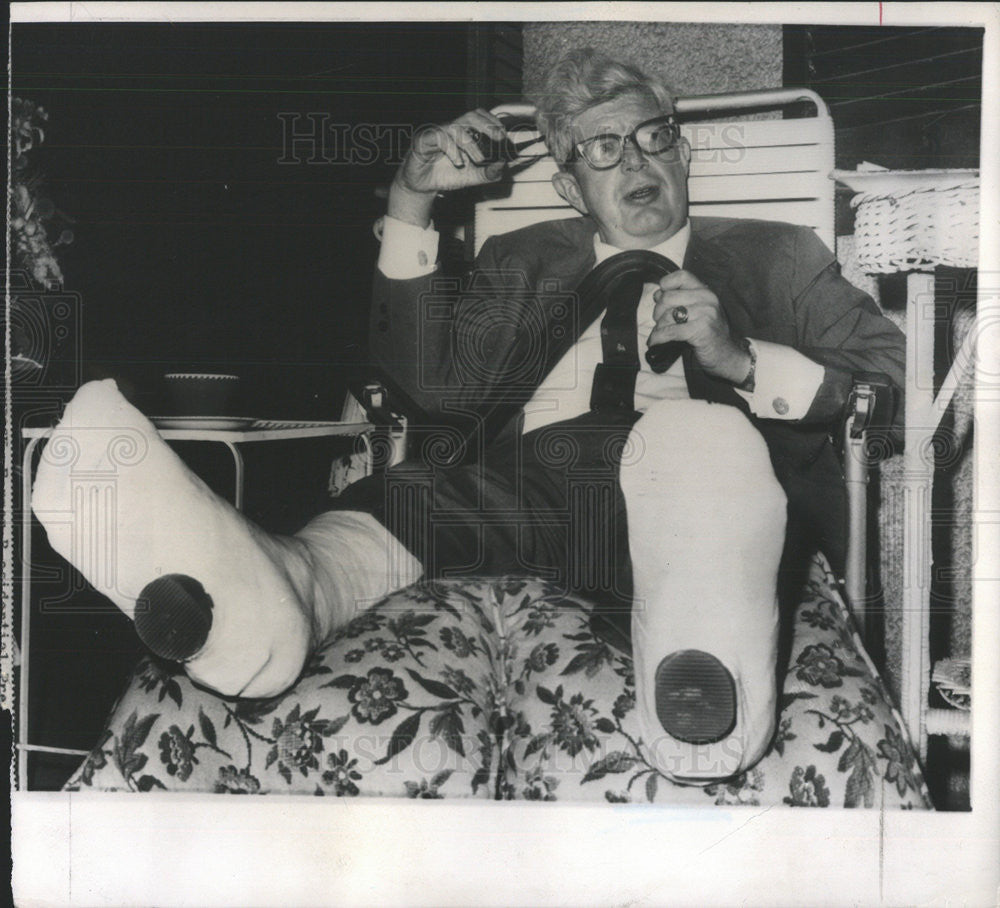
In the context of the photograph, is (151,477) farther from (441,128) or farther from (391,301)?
(441,128)

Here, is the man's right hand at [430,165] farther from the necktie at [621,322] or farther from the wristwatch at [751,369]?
the wristwatch at [751,369]

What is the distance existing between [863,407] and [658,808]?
41 centimetres

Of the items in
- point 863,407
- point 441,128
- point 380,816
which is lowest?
point 380,816

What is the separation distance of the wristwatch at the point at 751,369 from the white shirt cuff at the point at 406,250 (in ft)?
0.97

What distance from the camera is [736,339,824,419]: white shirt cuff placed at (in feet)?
2.64

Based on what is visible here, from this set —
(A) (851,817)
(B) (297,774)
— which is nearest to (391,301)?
(B) (297,774)

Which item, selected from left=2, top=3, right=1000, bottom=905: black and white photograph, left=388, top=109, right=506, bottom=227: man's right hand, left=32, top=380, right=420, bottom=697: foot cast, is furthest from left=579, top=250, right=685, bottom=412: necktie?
left=32, top=380, right=420, bottom=697: foot cast

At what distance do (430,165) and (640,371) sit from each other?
0.28 m

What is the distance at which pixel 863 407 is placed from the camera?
2.67 ft

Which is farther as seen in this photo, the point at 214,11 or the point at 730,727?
the point at 214,11

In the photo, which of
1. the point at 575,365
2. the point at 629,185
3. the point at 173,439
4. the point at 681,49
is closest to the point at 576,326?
the point at 575,365

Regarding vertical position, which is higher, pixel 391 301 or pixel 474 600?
pixel 391 301

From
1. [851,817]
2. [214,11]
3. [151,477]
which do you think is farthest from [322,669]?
[214,11]

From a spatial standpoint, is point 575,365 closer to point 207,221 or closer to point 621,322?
point 621,322
